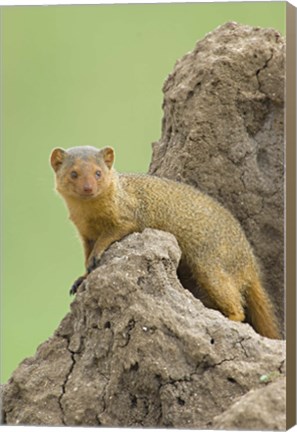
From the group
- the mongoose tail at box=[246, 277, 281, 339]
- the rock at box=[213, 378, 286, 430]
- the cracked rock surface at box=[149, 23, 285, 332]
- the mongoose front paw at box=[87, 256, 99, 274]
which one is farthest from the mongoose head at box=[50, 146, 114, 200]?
the rock at box=[213, 378, 286, 430]

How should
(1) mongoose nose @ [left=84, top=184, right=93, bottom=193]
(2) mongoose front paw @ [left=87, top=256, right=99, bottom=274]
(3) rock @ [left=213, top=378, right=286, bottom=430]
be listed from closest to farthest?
(3) rock @ [left=213, top=378, right=286, bottom=430], (1) mongoose nose @ [left=84, top=184, right=93, bottom=193], (2) mongoose front paw @ [left=87, top=256, right=99, bottom=274]

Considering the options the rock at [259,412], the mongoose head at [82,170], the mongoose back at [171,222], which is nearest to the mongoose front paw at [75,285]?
the mongoose back at [171,222]

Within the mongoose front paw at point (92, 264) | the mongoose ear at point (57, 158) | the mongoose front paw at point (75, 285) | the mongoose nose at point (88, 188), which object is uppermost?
the mongoose ear at point (57, 158)

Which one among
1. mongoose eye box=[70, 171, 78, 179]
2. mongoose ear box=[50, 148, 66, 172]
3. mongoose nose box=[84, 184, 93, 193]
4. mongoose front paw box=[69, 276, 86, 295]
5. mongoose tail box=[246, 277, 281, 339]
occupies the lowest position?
mongoose tail box=[246, 277, 281, 339]

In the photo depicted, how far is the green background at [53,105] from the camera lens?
506 centimetres

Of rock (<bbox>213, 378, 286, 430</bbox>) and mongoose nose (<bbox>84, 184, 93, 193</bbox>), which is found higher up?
mongoose nose (<bbox>84, 184, 93, 193</bbox>)

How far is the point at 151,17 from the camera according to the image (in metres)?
5.00

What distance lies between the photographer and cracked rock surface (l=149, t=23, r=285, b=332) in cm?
571

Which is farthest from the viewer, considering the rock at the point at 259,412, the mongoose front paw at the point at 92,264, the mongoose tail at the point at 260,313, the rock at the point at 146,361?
the mongoose tail at the point at 260,313

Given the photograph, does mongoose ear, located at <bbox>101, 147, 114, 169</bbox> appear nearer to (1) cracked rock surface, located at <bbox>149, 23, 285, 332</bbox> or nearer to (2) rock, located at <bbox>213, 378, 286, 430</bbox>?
(1) cracked rock surface, located at <bbox>149, 23, 285, 332</bbox>

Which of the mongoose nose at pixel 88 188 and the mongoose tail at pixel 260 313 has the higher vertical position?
the mongoose nose at pixel 88 188

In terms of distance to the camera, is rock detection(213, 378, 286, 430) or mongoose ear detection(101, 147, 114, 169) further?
mongoose ear detection(101, 147, 114, 169)

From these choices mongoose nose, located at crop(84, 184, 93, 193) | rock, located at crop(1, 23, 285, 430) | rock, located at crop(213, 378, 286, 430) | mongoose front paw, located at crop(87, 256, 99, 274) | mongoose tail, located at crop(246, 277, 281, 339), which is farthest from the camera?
mongoose tail, located at crop(246, 277, 281, 339)

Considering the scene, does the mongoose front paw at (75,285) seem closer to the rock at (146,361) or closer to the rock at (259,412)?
the rock at (146,361)
